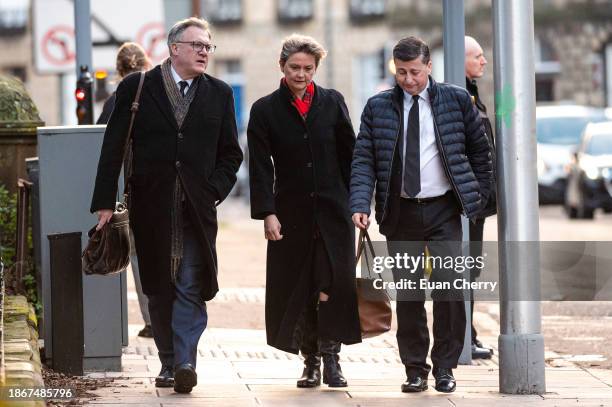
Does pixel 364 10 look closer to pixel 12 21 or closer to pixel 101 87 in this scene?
pixel 12 21

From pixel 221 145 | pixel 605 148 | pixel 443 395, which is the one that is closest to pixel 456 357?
pixel 443 395

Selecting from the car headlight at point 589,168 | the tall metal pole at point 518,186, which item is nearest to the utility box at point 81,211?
the tall metal pole at point 518,186

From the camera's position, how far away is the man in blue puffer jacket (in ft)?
26.8

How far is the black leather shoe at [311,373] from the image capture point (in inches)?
337

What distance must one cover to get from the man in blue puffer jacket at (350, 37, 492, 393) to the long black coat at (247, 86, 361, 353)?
28 cm

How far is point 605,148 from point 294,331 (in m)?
20.3

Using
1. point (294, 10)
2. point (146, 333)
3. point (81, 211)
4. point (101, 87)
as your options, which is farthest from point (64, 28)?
point (294, 10)

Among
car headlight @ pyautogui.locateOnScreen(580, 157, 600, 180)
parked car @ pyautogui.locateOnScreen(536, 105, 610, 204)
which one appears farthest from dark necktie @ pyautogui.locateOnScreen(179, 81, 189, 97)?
parked car @ pyautogui.locateOnScreen(536, 105, 610, 204)

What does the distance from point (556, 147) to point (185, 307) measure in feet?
81.8

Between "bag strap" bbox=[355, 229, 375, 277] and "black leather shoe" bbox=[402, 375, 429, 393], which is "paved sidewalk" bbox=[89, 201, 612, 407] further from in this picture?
"bag strap" bbox=[355, 229, 375, 277]

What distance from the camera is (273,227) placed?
842 centimetres

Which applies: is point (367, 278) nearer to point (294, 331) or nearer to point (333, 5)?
point (294, 331)

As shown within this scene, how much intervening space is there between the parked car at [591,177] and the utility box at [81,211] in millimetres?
19522

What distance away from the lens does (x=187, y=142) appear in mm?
8305
